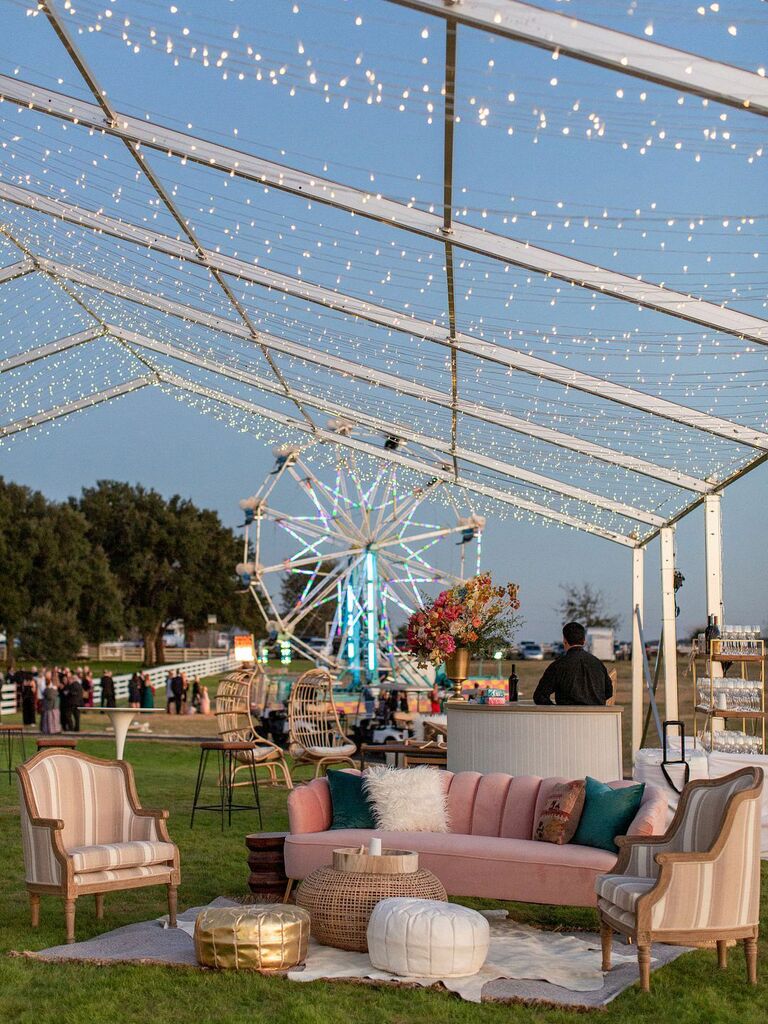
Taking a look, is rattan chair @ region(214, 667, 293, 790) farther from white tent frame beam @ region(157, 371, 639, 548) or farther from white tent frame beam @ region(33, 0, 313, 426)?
white tent frame beam @ region(157, 371, 639, 548)

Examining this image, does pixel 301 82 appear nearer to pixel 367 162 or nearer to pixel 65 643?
pixel 367 162

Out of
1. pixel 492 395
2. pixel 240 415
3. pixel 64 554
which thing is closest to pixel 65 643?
pixel 64 554

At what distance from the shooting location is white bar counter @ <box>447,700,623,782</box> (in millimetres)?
7367

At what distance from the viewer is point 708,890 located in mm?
4598

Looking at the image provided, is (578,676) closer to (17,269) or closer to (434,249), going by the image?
(434,249)

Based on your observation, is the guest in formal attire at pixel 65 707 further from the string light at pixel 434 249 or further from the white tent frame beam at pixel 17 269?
the white tent frame beam at pixel 17 269

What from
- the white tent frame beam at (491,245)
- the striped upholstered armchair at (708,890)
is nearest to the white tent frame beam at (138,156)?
the white tent frame beam at (491,245)

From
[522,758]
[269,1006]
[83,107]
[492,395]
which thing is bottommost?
[269,1006]

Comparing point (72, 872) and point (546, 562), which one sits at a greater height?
point (546, 562)

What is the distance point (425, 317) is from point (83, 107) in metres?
2.97

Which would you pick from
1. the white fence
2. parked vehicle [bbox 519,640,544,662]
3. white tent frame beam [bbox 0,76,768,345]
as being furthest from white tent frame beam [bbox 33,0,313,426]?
parked vehicle [bbox 519,640,544,662]

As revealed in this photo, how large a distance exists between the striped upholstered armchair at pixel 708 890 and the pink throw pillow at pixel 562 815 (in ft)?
2.72

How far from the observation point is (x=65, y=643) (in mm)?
34125

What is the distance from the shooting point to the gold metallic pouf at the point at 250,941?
472cm
